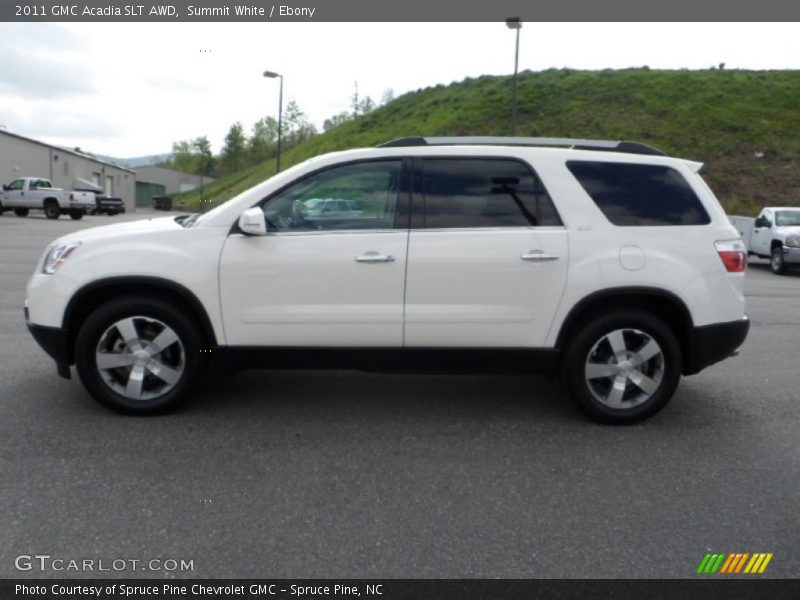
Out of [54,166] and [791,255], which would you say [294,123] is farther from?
[791,255]

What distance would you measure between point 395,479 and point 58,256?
2.66 m

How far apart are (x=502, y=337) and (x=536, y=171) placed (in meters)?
1.13

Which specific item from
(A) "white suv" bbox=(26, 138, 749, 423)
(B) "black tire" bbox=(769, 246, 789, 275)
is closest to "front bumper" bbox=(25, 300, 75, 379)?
(A) "white suv" bbox=(26, 138, 749, 423)

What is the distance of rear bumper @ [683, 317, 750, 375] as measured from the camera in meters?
4.73

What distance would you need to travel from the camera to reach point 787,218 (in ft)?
59.9

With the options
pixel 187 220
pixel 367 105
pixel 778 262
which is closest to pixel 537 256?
pixel 187 220

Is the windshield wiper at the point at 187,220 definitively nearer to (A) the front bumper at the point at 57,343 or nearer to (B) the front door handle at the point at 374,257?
(A) the front bumper at the point at 57,343

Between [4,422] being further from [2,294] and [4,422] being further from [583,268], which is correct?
[2,294]

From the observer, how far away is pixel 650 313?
15.8ft

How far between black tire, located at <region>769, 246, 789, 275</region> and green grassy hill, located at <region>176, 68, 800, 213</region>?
48.8ft

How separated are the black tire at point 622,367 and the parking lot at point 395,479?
155 mm

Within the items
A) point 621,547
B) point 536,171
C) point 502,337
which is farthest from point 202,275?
point 621,547

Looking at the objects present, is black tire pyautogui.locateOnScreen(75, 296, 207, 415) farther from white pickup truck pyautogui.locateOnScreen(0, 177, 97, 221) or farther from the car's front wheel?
white pickup truck pyautogui.locateOnScreen(0, 177, 97, 221)

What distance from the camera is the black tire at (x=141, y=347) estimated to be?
4609 millimetres
